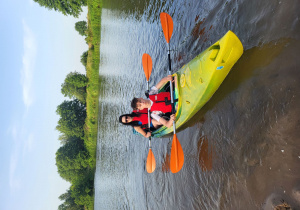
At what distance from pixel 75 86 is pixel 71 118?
345 cm

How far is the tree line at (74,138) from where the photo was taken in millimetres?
19594

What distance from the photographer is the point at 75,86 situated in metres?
23.5

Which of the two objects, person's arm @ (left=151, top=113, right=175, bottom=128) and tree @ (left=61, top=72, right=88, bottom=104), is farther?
tree @ (left=61, top=72, right=88, bottom=104)

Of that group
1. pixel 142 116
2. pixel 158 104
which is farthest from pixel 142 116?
pixel 158 104

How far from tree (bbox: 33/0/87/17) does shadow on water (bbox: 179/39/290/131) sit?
2087 centimetres

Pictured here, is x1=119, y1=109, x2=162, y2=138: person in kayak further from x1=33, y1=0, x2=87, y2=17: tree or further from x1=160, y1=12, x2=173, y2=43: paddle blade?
x1=33, y1=0, x2=87, y2=17: tree

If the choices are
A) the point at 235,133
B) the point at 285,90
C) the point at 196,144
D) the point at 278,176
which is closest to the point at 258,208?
the point at 278,176

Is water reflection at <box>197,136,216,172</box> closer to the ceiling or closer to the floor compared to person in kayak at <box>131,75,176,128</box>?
closer to the floor

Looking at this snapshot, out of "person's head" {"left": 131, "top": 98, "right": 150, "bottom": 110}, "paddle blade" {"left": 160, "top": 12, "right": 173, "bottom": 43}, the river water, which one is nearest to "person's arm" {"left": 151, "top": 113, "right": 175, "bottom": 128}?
Result: "person's head" {"left": 131, "top": 98, "right": 150, "bottom": 110}

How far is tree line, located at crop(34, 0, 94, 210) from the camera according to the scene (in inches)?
771

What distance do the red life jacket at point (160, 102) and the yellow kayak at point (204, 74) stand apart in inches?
11.6

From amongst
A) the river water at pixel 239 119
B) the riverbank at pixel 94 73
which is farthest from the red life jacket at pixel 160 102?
the riverbank at pixel 94 73

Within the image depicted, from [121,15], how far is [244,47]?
32.2ft

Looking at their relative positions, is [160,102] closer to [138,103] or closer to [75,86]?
[138,103]
